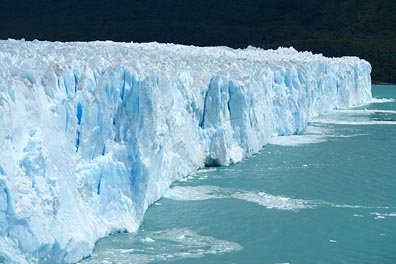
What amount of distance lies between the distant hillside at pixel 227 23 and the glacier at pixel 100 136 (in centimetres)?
3070

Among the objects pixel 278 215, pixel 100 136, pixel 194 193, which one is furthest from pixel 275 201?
pixel 100 136

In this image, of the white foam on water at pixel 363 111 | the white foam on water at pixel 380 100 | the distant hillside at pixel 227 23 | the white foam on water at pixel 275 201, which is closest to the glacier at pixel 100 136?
the white foam on water at pixel 275 201

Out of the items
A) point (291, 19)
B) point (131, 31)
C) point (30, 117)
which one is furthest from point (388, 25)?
point (30, 117)

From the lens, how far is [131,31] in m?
50.4

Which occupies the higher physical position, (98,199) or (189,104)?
(189,104)

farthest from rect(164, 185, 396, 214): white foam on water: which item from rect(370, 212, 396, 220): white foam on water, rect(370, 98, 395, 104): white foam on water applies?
rect(370, 98, 395, 104): white foam on water

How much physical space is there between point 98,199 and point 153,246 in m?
0.88

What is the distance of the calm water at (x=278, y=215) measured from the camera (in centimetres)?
862

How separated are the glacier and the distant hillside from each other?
101 feet

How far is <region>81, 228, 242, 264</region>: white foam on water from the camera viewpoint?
811cm

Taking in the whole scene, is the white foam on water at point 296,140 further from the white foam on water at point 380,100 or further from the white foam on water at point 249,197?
the white foam on water at point 380,100

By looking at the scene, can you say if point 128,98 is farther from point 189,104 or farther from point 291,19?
point 291,19

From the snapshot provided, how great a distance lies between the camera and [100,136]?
9125 millimetres

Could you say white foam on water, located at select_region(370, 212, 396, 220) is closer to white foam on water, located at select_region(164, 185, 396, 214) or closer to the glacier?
white foam on water, located at select_region(164, 185, 396, 214)
